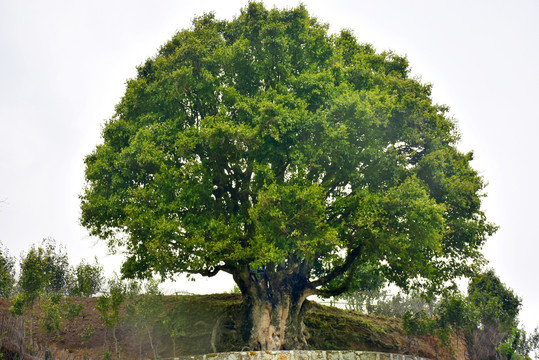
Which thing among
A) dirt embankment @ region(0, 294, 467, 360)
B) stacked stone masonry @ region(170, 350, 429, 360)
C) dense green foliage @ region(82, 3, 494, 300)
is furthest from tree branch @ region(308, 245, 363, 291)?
dirt embankment @ region(0, 294, 467, 360)

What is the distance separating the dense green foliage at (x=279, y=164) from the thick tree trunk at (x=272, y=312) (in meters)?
0.67

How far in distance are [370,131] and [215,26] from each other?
10201 millimetres

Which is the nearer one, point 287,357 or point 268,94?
point 287,357

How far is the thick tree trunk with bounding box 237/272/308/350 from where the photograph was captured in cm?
1956

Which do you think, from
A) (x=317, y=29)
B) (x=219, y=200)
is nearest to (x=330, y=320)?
(x=219, y=200)

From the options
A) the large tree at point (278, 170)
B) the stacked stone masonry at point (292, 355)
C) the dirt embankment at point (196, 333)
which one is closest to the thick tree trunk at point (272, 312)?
the large tree at point (278, 170)

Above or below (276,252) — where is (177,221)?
above

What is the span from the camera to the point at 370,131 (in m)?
18.8

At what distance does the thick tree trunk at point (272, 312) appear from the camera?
1956 cm

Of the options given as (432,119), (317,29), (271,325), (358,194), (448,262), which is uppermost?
(317,29)

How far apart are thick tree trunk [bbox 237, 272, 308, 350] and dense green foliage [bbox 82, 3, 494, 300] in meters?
0.67

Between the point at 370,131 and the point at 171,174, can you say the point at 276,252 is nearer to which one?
the point at 171,174

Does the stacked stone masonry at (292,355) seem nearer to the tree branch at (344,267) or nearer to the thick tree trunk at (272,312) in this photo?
the thick tree trunk at (272,312)

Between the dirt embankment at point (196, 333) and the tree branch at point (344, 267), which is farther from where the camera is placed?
the dirt embankment at point (196, 333)
